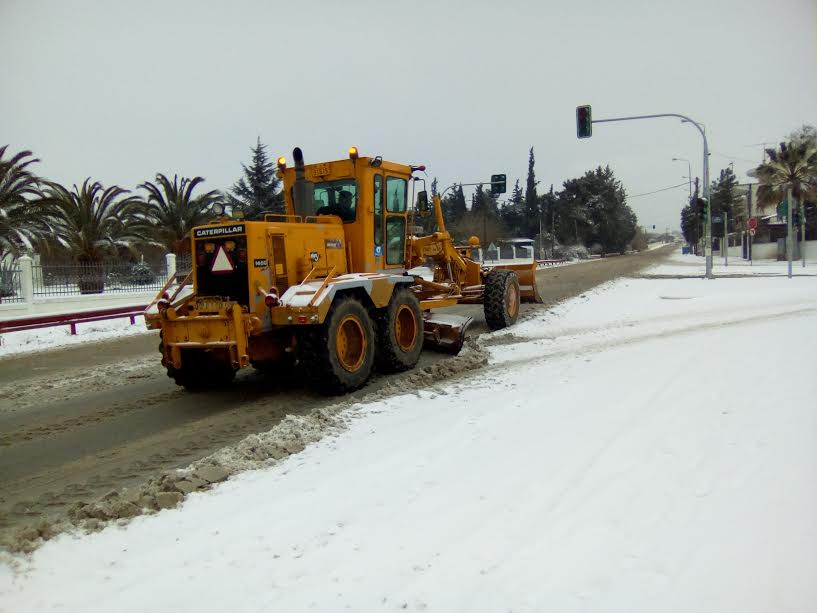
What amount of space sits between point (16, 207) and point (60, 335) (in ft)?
26.4

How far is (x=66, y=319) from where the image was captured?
1559 cm

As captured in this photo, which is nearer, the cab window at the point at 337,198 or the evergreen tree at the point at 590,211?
the cab window at the point at 337,198

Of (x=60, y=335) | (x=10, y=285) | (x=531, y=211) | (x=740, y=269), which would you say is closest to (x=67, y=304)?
(x=10, y=285)

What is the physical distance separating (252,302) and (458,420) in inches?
112

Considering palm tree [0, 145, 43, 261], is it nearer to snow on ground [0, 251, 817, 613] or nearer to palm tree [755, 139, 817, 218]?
snow on ground [0, 251, 817, 613]

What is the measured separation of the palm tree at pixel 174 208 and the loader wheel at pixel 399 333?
20679mm

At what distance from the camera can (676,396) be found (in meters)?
6.35

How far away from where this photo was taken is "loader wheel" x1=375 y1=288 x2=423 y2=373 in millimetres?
8305

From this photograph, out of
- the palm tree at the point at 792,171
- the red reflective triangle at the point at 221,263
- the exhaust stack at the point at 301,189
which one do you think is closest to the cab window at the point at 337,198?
the exhaust stack at the point at 301,189

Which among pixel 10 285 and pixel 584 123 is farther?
pixel 584 123

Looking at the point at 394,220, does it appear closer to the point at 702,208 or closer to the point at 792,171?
the point at 702,208

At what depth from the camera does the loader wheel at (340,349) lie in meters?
7.13

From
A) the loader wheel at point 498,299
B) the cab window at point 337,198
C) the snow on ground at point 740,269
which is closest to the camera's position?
the cab window at point 337,198

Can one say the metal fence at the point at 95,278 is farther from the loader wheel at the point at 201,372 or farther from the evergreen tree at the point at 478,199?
the evergreen tree at the point at 478,199
